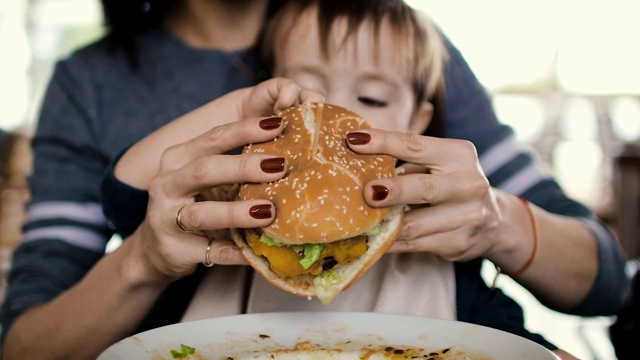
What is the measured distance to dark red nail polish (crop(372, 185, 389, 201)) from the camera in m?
0.82

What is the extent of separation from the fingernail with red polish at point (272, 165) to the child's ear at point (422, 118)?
56cm

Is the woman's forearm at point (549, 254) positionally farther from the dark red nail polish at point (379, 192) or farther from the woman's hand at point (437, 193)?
the dark red nail polish at point (379, 192)

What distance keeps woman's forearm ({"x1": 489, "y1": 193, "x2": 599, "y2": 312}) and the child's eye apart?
301 mm

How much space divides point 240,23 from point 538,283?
83 cm

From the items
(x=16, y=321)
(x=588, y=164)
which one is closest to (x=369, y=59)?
(x=16, y=321)

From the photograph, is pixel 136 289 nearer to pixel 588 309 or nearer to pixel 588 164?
pixel 588 309

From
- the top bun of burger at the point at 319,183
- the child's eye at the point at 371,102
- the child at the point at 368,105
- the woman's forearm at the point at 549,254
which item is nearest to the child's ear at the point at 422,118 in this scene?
the child at the point at 368,105

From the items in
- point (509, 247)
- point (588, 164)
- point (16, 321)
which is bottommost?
point (588, 164)

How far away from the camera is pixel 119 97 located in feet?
4.72

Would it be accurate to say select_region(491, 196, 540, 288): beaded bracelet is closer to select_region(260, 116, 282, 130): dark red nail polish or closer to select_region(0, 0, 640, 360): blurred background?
select_region(260, 116, 282, 130): dark red nail polish

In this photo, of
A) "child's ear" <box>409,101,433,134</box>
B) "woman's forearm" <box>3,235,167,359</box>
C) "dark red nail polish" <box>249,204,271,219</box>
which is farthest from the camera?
"child's ear" <box>409,101,433,134</box>

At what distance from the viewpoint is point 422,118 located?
4.47 feet

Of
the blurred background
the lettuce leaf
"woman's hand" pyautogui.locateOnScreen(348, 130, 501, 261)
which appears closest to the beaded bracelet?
"woman's hand" pyautogui.locateOnScreen(348, 130, 501, 261)

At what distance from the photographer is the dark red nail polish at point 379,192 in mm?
818
